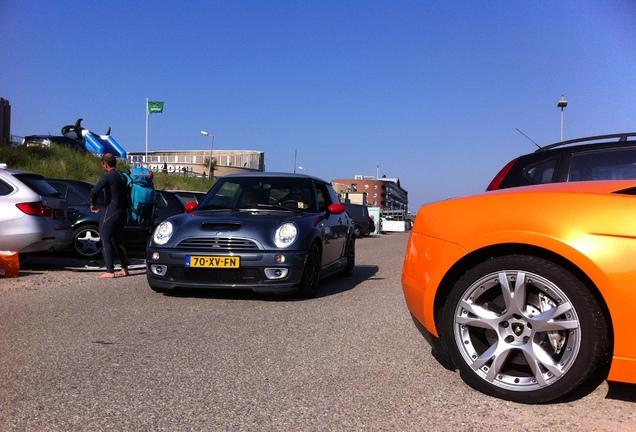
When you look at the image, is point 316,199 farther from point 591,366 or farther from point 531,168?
point 591,366

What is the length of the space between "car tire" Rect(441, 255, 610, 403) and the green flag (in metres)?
44.0

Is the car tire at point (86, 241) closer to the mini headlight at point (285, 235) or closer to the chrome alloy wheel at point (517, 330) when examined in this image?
the mini headlight at point (285, 235)

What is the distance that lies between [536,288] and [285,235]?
366cm

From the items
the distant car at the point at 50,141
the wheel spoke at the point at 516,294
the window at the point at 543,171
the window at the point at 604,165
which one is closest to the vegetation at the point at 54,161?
the distant car at the point at 50,141

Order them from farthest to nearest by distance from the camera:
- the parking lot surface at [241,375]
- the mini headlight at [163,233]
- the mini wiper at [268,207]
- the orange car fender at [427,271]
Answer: the mini wiper at [268,207]
the mini headlight at [163,233]
the orange car fender at [427,271]
the parking lot surface at [241,375]

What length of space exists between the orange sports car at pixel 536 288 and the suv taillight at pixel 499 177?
179 centimetres

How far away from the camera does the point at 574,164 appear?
4.99 m

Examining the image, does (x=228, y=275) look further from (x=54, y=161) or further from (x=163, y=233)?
(x=54, y=161)

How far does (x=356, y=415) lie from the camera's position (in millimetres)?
2895

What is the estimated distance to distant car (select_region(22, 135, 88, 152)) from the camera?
25.6 meters

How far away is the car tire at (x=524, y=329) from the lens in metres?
2.89

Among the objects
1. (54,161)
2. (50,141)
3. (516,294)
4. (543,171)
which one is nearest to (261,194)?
(543,171)

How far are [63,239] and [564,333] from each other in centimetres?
779

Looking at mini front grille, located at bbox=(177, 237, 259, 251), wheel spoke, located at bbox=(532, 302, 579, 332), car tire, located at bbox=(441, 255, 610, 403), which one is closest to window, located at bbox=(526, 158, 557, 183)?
car tire, located at bbox=(441, 255, 610, 403)
